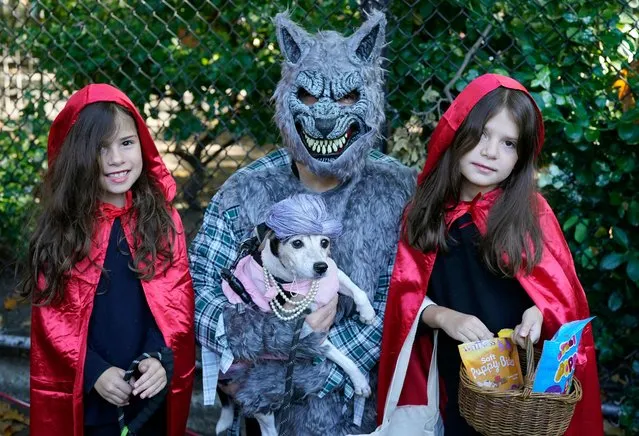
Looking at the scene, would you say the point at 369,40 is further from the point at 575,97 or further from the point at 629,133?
the point at 629,133

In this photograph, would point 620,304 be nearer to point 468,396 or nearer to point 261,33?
point 468,396

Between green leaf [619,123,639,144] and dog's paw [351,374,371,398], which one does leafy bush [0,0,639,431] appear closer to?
green leaf [619,123,639,144]

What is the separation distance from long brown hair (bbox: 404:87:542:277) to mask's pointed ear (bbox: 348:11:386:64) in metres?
0.44

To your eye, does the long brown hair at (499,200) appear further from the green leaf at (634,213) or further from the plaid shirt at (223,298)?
the green leaf at (634,213)

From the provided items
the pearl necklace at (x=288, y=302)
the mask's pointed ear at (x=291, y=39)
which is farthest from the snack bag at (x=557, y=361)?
the mask's pointed ear at (x=291, y=39)

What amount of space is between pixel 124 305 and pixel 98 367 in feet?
0.78

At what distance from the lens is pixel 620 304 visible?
3.83m

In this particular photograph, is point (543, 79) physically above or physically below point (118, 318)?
above

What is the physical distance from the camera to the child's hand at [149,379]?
3.00 metres

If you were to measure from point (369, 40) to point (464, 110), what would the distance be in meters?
0.45

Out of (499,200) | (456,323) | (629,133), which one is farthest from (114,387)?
(629,133)

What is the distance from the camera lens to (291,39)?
3.16 metres

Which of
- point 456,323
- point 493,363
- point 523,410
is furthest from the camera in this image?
point 456,323

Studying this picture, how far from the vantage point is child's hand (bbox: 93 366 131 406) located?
3.02m
